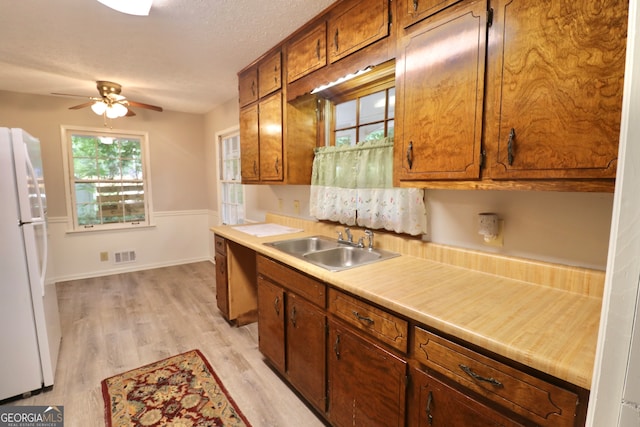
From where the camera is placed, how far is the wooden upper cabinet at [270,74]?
A: 7.46ft

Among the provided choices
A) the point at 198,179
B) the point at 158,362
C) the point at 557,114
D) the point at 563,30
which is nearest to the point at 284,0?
the point at 563,30

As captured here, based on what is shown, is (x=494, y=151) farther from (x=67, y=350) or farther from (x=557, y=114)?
(x=67, y=350)

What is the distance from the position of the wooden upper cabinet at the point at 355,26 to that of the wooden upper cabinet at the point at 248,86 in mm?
1012

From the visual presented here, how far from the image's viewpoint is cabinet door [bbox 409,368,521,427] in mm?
894

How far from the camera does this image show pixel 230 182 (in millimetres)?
4129

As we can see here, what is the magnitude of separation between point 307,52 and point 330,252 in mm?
1358

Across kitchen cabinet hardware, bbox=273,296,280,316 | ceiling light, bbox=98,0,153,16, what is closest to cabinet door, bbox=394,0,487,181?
kitchen cabinet hardware, bbox=273,296,280,316

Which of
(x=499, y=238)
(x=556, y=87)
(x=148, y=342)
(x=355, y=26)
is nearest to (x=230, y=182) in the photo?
(x=148, y=342)

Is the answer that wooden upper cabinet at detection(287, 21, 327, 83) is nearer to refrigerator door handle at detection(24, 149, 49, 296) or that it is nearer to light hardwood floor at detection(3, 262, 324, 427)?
refrigerator door handle at detection(24, 149, 49, 296)

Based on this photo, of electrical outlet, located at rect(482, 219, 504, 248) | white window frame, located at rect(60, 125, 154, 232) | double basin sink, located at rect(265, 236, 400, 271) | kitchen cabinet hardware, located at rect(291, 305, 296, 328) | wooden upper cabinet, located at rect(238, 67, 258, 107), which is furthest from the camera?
white window frame, located at rect(60, 125, 154, 232)

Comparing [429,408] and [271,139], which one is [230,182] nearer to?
[271,139]

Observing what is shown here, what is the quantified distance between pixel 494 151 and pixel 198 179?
455 cm

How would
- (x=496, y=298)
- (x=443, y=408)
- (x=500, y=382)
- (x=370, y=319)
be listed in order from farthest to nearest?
1. (x=370, y=319)
2. (x=496, y=298)
3. (x=443, y=408)
4. (x=500, y=382)

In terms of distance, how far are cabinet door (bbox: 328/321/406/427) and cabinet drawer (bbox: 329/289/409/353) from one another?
60mm
